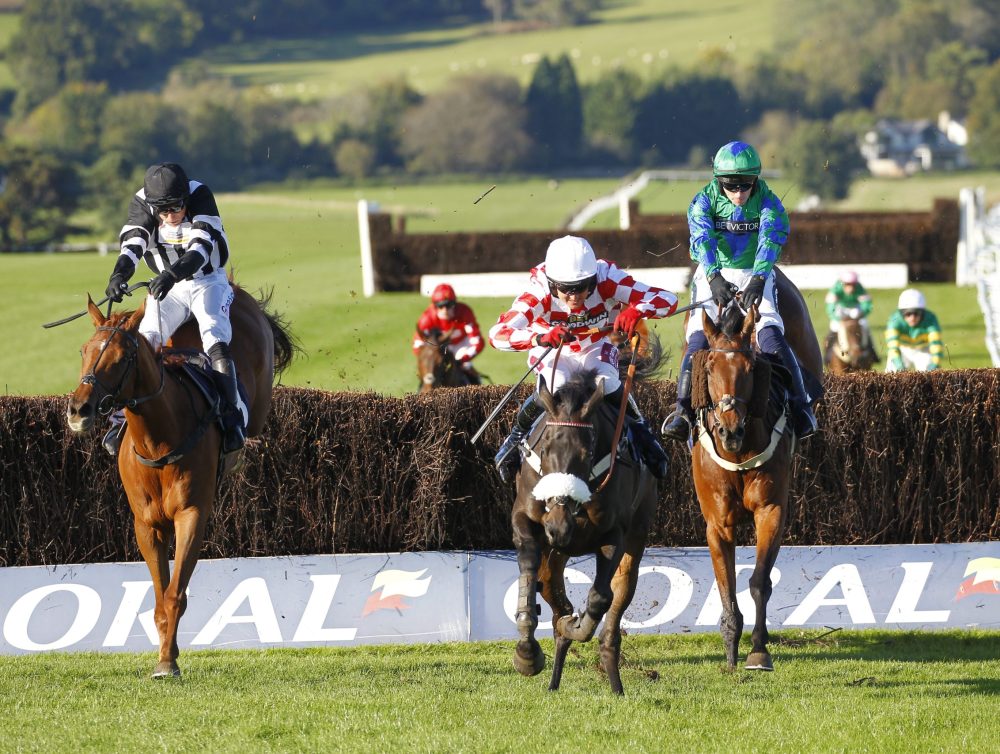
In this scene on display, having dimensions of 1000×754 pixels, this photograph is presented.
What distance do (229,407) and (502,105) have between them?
263 feet

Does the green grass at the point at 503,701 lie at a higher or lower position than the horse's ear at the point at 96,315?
lower

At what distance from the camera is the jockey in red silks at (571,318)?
279 inches

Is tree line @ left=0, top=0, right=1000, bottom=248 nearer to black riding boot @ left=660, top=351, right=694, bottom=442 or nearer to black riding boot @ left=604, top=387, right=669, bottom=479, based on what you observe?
black riding boot @ left=660, top=351, right=694, bottom=442

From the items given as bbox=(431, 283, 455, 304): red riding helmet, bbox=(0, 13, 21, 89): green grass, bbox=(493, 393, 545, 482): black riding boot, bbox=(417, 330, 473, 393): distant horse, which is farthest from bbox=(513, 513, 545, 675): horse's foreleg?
bbox=(0, 13, 21, 89): green grass

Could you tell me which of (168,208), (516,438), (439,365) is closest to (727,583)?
(516,438)

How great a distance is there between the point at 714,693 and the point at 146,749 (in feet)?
8.55

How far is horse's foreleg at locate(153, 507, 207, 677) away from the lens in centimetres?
739

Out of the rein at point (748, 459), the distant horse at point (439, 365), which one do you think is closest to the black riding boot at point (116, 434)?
the rein at point (748, 459)

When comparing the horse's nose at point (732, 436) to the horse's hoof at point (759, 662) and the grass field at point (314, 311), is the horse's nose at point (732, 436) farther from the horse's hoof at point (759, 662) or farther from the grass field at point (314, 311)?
the grass field at point (314, 311)

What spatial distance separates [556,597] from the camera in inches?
292

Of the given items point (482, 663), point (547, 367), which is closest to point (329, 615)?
point (482, 663)

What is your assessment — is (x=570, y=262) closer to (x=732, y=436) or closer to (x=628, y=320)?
(x=628, y=320)

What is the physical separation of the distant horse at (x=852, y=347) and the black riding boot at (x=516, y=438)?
904 centimetres

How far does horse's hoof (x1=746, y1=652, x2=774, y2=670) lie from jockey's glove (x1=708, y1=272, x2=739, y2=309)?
1783mm
